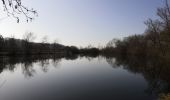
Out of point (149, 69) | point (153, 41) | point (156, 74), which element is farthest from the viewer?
point (153, 41)

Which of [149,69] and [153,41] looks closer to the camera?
[149,69]

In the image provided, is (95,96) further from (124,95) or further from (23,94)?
(23,94)

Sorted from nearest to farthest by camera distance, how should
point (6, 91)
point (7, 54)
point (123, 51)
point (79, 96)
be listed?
point (79, 96)
point (6, 91)
point (7, 54)
point (123, 51)

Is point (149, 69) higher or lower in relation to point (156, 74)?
higher

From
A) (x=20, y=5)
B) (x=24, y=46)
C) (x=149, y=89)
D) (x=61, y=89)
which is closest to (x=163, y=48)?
(x=149, y=89)

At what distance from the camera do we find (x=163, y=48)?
992 inches

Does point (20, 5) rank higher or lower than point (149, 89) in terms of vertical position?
higher

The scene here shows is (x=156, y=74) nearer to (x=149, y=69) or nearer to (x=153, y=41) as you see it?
(x=149, y=69)

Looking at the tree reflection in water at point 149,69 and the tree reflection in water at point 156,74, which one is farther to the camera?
the tree reflection in water at point 149,69

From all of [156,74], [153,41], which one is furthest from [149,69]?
[153,41]

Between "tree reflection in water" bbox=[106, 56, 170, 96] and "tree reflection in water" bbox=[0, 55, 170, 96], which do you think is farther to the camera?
"tree reflection in water" bbox=[0, 55, 170, 96]

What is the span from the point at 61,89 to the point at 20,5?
11514 millimetres

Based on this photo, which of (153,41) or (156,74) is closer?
(156,74)

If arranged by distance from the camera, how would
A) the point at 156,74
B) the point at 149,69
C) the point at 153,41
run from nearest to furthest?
the point at 156,74
the point at 149,69
the point at 153,41
